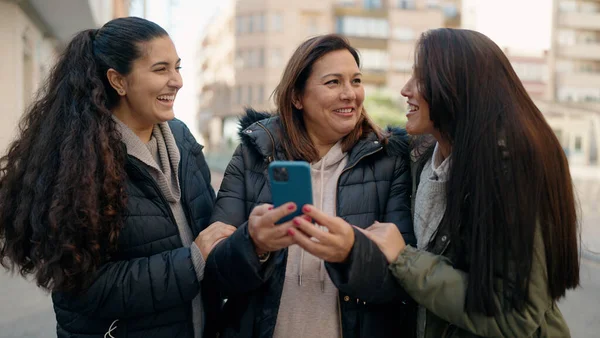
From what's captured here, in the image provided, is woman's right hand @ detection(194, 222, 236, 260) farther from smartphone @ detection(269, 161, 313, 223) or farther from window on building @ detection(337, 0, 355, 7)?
window on building @ detection(337, 0, 355, 7)

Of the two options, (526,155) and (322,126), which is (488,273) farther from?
(322,126)

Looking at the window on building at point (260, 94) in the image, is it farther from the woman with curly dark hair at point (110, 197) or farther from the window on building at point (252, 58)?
the woman with curly dark hair at point (110, 197)

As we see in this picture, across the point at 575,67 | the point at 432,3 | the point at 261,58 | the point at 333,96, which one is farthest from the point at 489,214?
the point at 575,67

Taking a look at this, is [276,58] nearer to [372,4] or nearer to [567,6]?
[372,4]

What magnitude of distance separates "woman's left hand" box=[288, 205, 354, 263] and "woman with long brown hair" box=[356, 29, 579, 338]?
178 millimetres

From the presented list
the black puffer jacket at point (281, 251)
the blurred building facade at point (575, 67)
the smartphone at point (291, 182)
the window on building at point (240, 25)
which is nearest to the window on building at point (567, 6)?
the blurred building facade at point (575, 67)

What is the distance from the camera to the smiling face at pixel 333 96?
7.79 feet

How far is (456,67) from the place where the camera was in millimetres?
1883

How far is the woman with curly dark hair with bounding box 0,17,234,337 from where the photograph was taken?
6.31 ft

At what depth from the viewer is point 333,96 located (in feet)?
7.78

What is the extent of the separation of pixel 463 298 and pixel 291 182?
675 millimetres

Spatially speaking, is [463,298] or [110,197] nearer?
[463,298]

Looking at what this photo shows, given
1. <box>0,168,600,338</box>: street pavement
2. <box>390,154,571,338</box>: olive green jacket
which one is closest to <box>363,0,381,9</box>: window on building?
<box>0,168,600,338</box>: street pavement

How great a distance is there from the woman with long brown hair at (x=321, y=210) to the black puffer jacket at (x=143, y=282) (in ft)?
0.45
